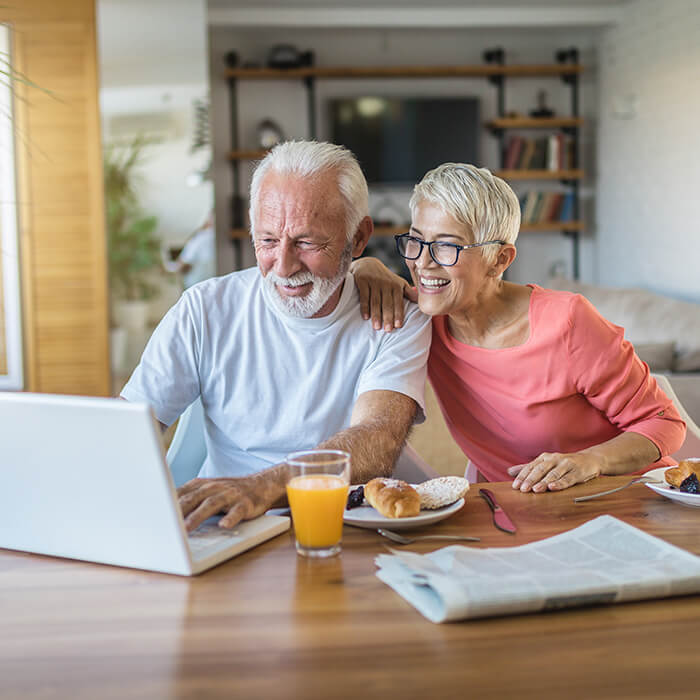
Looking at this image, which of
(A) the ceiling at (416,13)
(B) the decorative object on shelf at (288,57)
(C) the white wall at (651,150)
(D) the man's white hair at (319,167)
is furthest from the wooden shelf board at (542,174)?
(D) the man's white hair at (319,167)

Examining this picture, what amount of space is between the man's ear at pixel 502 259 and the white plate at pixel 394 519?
732 mm

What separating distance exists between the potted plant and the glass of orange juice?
4.36m

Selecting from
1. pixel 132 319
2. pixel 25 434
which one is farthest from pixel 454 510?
pixel 132 319

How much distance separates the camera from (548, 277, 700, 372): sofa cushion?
360 cm

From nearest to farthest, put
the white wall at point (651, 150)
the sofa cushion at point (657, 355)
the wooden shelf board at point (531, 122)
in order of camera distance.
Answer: the sofa cushion at point (657, 355) < the white wall at point (651, 150) < the wooden shelf board at point (531, 122)

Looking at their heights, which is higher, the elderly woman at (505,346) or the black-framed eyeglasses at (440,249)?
the black-framed eyeglasses at (440,249)

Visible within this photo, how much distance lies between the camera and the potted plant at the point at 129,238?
201 inches

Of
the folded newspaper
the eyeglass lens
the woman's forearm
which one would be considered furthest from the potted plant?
the folded newspaper

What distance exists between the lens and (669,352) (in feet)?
11.6

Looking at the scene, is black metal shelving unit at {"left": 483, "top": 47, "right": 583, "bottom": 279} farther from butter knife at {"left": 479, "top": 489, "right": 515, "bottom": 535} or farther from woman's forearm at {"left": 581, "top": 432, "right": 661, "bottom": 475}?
butter knife at {"left": 479, "top": 489, "right": 515, "bottom": 535}

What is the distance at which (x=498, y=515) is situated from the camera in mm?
1180

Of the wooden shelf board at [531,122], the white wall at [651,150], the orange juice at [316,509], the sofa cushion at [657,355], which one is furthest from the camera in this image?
the wooden shelf board at [531,122]

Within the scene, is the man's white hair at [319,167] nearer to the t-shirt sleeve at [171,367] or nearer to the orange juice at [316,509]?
the t-shirt sleeve at [171,367]

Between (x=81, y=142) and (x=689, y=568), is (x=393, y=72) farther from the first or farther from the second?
(x=689, y=568)
